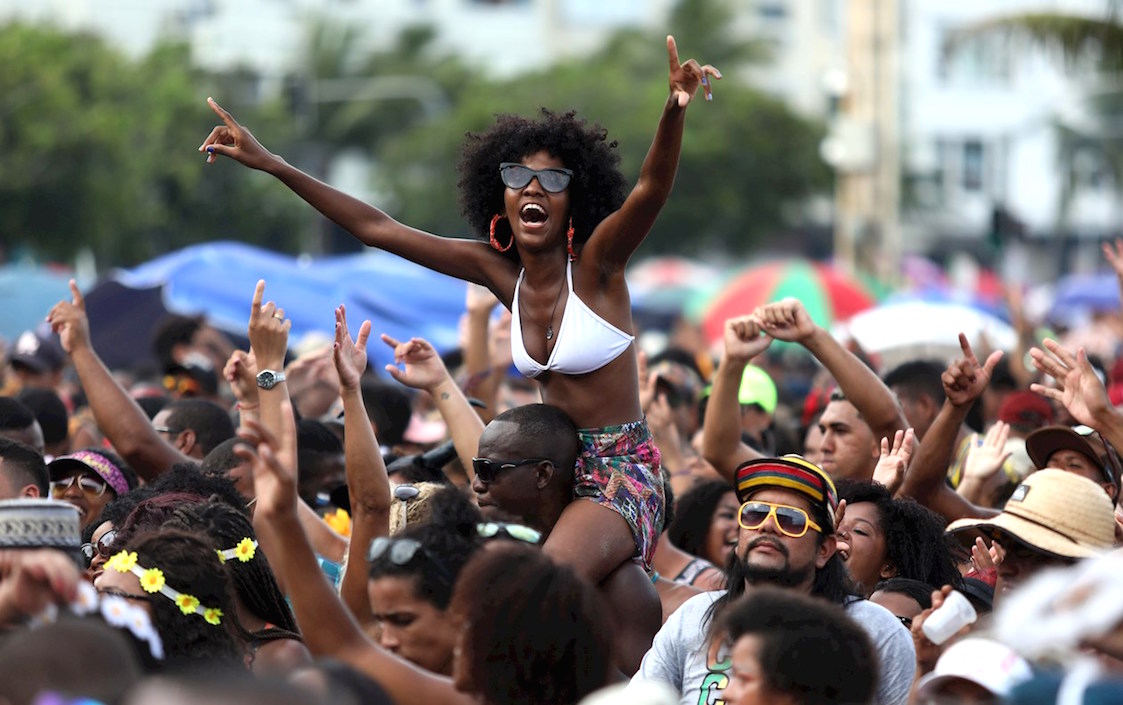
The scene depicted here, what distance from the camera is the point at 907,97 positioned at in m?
64.9

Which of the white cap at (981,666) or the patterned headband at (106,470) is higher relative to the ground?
the white cap at (981,666)

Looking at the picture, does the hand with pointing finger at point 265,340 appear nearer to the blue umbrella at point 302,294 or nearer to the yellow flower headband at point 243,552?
the yellow flower headband at point 243,552

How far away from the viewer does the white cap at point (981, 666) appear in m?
3.87

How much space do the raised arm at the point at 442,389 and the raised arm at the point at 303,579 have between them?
8.96ft

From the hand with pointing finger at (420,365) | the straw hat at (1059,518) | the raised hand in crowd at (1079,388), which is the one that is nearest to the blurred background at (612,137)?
the hand with pointing finger at (420,365)

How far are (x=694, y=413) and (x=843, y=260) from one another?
22824 mm

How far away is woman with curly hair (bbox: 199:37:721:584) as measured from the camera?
18.9ft

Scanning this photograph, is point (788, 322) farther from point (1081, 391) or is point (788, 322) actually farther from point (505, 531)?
point (505, 531)

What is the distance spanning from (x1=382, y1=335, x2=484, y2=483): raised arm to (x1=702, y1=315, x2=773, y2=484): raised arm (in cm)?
105

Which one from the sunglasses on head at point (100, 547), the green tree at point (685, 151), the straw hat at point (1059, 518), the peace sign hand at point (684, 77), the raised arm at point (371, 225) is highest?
the peace sign hand at point (684, 77)

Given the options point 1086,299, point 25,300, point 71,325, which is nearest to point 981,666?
point 71,325

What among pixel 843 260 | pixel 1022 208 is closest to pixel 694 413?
pixel 843 260

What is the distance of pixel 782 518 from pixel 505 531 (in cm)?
112

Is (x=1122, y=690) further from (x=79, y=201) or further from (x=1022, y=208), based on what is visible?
(x=1022, y=208)
